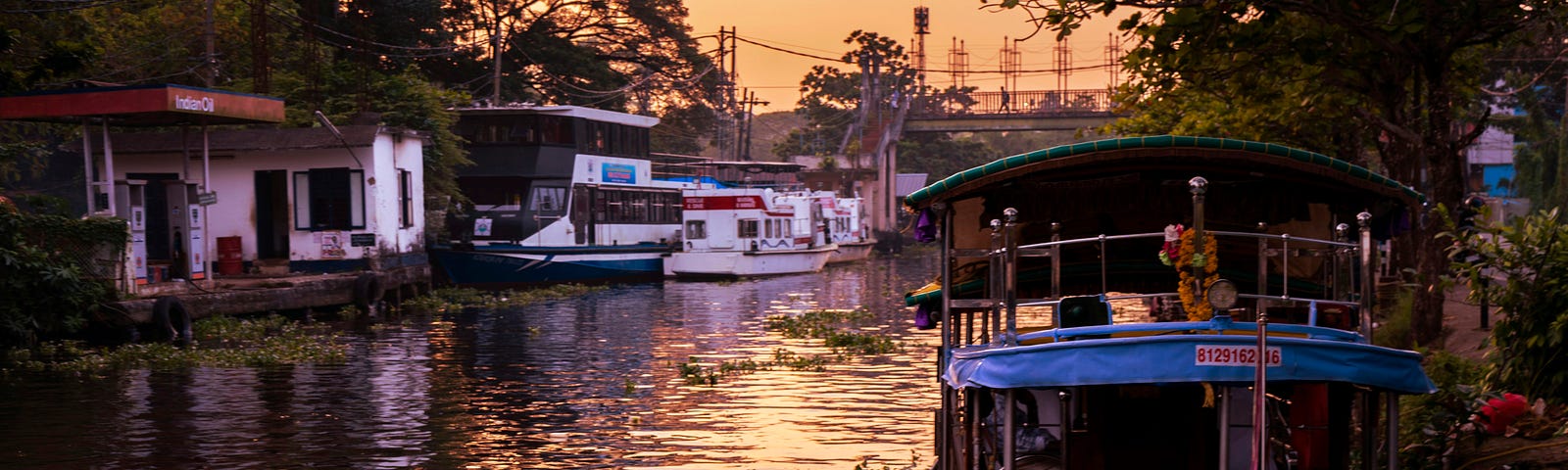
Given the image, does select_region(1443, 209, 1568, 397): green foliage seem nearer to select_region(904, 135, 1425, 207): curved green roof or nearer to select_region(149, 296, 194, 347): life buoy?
select_region(904, 135, 1425, 207): curved green roof

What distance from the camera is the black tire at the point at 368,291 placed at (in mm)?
32219

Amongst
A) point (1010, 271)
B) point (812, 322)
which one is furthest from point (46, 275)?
A: point (1010, 271)

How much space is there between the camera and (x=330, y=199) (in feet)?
113

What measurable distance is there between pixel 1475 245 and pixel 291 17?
39.1m

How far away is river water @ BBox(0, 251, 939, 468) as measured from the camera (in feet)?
48.3

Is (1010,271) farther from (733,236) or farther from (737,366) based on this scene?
(733,236)

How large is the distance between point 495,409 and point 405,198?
63.7 feet

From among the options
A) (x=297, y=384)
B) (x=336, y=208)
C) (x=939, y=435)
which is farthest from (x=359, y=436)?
(x=336, y=208)

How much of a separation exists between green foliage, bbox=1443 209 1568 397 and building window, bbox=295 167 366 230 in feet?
89.5

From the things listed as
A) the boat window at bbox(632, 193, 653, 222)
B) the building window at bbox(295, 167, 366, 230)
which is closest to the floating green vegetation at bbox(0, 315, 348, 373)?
the building window at bbox(295, 167, 366, 230)

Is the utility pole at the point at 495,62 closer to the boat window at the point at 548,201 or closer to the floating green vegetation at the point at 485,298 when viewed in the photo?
the boat window at the point at 548,201

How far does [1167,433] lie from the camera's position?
30.3ft

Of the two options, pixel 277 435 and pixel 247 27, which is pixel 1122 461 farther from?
pixel 247 27

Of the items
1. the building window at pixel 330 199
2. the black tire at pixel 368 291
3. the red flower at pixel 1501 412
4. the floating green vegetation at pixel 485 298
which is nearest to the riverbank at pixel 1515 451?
the red flower at pixel 1501 412
